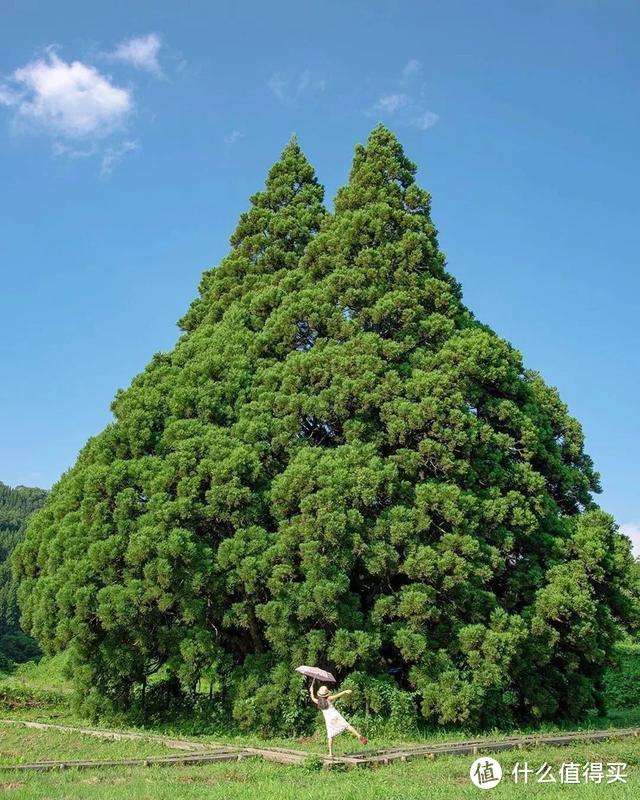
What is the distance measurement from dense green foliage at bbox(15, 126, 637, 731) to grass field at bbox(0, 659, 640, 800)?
131cm

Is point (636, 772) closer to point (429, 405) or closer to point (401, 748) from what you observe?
point (401, 748)

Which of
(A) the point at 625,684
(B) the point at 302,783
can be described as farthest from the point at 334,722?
(A) the point at 625,684

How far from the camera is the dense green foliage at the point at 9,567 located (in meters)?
43.9

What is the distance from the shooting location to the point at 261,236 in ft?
52.7

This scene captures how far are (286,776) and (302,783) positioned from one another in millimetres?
459

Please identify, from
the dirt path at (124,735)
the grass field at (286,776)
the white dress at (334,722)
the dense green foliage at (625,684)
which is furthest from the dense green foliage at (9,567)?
the dense green foliage at (625,684)

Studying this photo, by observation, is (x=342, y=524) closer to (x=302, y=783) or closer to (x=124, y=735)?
(x=124, y=735)

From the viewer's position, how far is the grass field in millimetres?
5891

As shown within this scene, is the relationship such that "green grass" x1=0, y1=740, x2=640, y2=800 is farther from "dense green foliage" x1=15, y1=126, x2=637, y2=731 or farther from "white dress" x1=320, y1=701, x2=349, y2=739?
"dense green foliage" x1=15, y1=126, x2=637, y2=731

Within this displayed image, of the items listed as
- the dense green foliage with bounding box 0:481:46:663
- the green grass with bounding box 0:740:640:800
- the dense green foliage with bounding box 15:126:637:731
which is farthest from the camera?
the dense green foliage with bounding box 0:481:46:663

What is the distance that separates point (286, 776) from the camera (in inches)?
270

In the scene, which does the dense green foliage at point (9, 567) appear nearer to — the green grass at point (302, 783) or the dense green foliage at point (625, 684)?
the green grass at point (302, 783)

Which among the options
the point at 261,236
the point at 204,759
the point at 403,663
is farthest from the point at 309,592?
the point at 261,236

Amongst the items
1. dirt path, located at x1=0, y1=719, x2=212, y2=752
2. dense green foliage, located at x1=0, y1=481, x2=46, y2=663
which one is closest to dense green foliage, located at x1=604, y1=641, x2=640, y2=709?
dirt path, located at x1=0, y1=719, x2=212, y2=752
